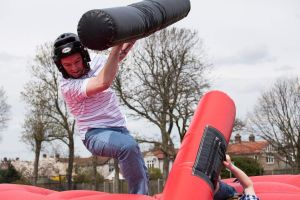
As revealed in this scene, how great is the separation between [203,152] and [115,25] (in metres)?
1.05

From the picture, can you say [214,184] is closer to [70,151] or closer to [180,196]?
[180,196]

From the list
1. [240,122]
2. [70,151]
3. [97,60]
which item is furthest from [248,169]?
[97,60]

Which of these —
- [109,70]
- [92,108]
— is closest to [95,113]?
[92,108]

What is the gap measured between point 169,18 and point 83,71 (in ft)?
2.38

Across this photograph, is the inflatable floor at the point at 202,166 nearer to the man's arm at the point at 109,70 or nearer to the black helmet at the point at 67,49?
the man's arm at the point at 109,70

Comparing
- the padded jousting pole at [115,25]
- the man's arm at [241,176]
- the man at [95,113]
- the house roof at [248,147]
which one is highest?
the house roof at [248,147]

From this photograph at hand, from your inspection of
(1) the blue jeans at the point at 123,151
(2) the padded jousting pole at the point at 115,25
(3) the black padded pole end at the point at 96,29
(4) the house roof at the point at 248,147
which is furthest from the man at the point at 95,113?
(4) the house roof at the point at 248,147

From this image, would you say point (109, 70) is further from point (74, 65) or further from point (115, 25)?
point (74, 65)

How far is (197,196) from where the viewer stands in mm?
3180

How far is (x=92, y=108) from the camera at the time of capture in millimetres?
3879

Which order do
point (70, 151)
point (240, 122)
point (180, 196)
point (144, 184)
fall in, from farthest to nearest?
point (70, 151) < point (240, 122) < point (144, 184) < point (180, 196)

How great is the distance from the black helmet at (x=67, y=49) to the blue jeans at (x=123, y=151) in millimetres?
489

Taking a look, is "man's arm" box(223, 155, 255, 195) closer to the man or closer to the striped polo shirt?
the man

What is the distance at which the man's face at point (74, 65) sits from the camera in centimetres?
380
